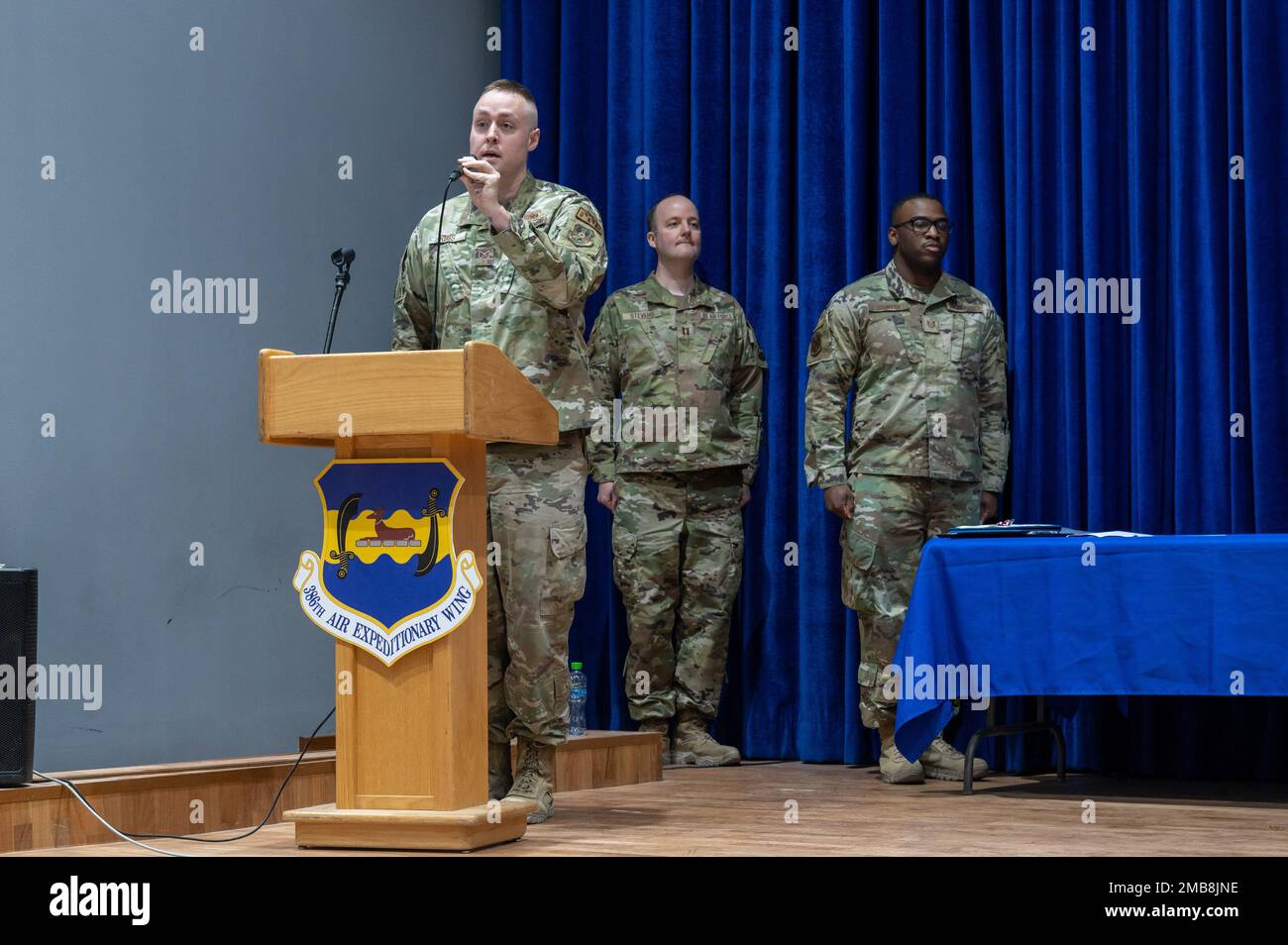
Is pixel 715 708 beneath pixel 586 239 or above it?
beneath

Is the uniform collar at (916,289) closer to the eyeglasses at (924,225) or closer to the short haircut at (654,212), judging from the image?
the eyeglasses at (924,225)

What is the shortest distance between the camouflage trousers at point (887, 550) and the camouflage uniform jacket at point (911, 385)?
0.06 meters

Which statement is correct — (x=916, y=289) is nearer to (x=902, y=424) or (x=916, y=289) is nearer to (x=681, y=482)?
(x=902, y=424)

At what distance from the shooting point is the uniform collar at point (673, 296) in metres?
5.66

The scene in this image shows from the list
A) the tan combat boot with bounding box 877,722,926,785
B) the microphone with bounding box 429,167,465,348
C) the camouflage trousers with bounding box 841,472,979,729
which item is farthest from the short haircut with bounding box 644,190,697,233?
the tan combat boot with bounding box 877,722,926,785

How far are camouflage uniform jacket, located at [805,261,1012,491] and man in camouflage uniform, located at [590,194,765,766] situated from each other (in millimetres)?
430

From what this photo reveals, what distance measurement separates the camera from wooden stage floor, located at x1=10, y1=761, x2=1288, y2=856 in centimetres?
330

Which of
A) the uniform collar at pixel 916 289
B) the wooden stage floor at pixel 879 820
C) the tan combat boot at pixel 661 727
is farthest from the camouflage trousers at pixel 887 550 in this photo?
the tan combat boot at pixel 661 727

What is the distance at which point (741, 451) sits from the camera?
5.60m

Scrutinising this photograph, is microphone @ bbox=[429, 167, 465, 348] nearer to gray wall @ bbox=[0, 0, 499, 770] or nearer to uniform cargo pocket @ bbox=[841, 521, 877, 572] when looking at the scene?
gray wall @ bbox=[0, 0, 499, 770]

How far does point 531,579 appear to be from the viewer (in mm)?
3709
